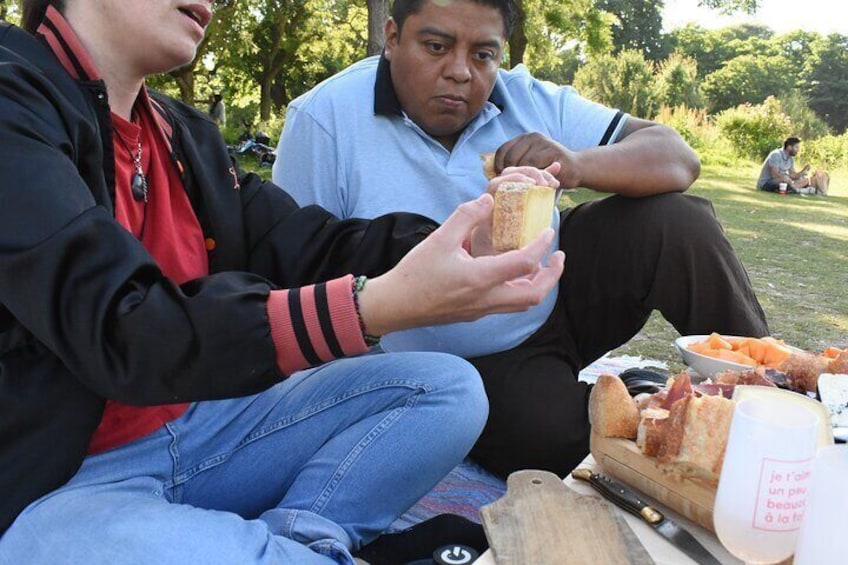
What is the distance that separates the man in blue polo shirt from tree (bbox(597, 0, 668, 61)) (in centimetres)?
6265

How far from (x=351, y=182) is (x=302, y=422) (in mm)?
1146

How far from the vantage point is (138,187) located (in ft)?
6.16

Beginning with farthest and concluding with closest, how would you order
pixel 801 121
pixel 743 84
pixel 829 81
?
1. pixel 829 81
2. pixel 743 84
3. pixel 801 121

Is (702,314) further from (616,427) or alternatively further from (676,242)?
(616,427)

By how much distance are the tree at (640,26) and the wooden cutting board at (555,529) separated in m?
64.2

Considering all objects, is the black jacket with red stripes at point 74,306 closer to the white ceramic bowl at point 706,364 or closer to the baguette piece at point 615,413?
the baguette piece at point 615,413

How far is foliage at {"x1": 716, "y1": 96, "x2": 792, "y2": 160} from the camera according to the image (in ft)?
88.4

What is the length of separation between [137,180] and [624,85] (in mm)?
33631

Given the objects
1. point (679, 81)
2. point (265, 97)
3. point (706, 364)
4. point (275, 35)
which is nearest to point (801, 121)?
point (679, 81)

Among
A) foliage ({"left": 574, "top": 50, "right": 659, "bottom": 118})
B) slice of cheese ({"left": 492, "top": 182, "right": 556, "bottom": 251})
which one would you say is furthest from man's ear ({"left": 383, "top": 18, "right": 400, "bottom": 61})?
foliage ({"left": 574, "top": 50, "right": 659, "bottom": 118})

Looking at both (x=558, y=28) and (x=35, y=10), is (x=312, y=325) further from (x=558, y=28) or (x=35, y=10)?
(x=558, y=28)

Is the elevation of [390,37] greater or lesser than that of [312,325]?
greater

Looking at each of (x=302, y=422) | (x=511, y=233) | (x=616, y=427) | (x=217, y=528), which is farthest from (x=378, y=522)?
(x=511, y=233)

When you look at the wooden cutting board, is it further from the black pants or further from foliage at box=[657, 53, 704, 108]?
foliage at box=[657, 53, 704, 108]
